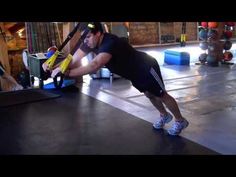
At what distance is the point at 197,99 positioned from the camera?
4.47m

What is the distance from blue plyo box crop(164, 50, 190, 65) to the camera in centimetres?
731

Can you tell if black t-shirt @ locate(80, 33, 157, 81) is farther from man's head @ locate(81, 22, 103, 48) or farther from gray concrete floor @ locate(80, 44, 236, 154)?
gray concrete floor @ locate(80, 44, 236, 154)

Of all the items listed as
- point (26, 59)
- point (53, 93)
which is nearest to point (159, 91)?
point (53, 93)

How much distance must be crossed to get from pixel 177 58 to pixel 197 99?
304cm

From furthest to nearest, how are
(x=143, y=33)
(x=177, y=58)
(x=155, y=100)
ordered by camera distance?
(x=143, y=33)
(x=177, y=58)
(x=155, y=100)

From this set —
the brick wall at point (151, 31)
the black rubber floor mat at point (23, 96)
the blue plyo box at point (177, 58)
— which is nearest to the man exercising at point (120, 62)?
the black rubber floor mat at point (23, 96)

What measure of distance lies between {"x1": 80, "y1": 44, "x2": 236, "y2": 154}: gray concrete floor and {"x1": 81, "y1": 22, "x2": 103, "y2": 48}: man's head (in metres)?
1.37

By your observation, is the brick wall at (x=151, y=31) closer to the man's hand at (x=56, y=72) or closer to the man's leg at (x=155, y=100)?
the man's leg at (x=155, y=100)

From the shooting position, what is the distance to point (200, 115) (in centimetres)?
379

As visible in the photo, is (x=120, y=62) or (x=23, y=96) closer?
(x=120, y=62)

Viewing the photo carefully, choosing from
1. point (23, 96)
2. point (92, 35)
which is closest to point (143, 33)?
point (23, 96)

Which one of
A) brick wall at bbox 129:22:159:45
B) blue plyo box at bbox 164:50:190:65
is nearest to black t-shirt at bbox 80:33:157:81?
blue plyo box at bbox 164:50:190:65

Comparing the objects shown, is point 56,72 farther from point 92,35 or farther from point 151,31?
point 151,31
